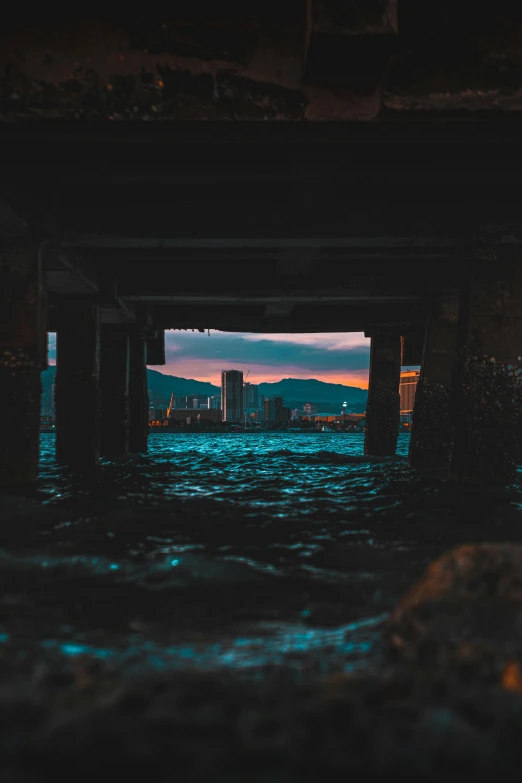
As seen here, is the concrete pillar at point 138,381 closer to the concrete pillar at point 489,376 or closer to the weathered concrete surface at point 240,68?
the concrete pillar at point 489,376

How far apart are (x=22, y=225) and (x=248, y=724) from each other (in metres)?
8.67

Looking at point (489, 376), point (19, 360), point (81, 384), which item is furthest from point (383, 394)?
point (19, 360)

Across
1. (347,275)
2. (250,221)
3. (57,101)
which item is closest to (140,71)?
(57,101)

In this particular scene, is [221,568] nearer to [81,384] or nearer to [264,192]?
[264,192]

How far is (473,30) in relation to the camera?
18.6 ft

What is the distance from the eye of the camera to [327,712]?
264 centimetres

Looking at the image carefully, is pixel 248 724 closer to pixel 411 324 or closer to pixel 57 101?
pixel 57 101

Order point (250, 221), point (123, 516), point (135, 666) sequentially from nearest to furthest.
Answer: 1. point (135, 666)
2. point (123, 516)
3. point (250, 221)

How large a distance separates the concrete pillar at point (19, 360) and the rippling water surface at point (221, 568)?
0.77 metres

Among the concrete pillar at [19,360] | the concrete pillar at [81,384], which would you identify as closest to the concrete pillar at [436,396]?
the concrete pillar at [81,384]

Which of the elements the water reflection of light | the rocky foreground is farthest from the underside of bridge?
the water reflection of light

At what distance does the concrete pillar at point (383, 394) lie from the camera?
2114 cm

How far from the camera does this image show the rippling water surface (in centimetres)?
349

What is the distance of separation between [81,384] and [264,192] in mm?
7943
